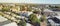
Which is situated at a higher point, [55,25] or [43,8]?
[43,8]

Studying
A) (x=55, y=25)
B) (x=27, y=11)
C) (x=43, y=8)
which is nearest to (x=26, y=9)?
(x=27, y=11)

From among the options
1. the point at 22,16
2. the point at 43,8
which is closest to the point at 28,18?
the point at 22,16

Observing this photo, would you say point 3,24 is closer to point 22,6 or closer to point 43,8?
point 22,6

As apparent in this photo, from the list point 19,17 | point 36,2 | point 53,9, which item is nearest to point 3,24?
point 19,17

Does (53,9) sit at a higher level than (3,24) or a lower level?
higher

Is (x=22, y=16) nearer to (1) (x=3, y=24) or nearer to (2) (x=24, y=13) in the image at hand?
(2) (x=24, y=13)

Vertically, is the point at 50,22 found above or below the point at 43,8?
below

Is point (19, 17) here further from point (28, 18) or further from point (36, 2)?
point (36, 2)
